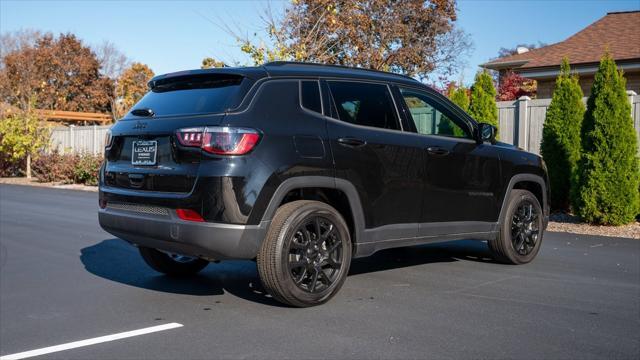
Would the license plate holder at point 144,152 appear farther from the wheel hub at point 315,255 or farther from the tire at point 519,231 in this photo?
the tire at point 519,231

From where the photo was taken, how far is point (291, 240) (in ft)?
16.9

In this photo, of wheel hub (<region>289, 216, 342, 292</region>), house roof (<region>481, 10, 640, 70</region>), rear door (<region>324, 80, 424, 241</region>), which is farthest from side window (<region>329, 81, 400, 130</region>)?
house roof (<region>481, 10, 640, 70</region>)

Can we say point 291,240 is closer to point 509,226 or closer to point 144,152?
point 144,152

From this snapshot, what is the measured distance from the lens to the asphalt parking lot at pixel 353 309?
14.5 feet

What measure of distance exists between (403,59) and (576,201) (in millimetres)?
20312

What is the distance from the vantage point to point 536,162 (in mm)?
7629

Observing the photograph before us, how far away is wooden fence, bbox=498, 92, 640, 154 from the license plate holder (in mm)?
10263

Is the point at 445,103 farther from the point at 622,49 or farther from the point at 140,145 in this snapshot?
the point at 622,49

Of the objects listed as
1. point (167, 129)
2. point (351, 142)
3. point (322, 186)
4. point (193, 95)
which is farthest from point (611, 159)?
point (167, 129)

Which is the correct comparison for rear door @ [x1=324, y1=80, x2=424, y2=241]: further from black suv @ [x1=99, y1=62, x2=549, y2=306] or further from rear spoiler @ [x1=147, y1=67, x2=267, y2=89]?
rear spoiler @ [x1=147, y1=67, x2=267, y2=89]

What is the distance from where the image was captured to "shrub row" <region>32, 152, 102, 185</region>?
2425 centimetres

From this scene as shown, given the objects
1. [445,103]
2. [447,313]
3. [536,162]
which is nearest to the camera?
[447,313]

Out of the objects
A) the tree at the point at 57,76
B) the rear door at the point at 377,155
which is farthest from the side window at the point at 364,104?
the tree at the point at 57,76

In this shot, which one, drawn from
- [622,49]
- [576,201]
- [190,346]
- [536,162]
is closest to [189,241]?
[190,346]
